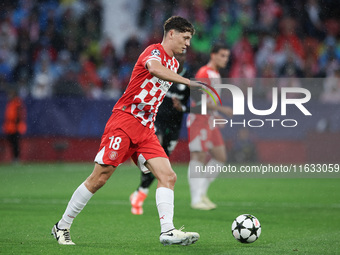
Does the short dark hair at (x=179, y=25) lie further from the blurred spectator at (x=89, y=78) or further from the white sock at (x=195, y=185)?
the blurred spectator at (x=89, y=78)

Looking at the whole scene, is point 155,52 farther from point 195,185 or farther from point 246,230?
point 195,185

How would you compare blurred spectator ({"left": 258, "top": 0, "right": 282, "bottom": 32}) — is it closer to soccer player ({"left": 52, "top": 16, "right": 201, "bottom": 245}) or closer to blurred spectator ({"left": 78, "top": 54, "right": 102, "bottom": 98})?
blurred spectator ({"left": 78, "top": 54, "right": 102, "bottom": 98})

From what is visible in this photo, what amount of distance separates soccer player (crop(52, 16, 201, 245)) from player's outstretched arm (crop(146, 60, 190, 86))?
0.43 feet

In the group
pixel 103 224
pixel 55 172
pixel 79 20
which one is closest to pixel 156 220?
pixel 103 224

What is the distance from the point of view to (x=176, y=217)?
8.38 metres

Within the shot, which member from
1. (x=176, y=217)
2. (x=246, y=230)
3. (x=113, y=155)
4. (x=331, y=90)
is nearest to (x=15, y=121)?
(x=331, y=90)

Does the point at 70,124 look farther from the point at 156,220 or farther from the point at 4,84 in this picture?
the point at 156,220

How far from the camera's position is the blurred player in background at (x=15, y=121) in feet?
56.1

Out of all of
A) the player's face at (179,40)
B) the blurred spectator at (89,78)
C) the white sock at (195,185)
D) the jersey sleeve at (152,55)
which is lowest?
the white sock at (195,185)

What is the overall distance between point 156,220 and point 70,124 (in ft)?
32.1

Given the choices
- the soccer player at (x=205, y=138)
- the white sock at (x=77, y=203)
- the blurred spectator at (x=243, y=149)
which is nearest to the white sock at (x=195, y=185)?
the soccer player at (x=205, y=138)

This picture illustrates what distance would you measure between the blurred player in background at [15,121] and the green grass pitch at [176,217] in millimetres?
2350

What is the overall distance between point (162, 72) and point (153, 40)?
1377 cm

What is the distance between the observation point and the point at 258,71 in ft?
60.3
